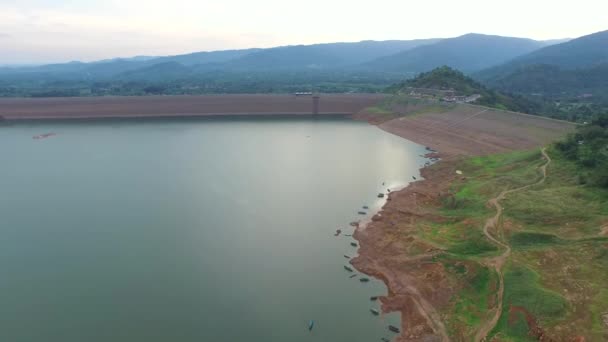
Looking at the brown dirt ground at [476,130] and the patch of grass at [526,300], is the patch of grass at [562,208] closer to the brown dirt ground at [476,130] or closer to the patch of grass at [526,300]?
the patch of grass at [526,300]

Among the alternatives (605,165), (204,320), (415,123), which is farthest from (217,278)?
(415,123)

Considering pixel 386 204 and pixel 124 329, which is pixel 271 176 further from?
pixel 124 329

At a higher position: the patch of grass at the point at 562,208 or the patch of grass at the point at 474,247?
the patch of grass at the point at 562,208

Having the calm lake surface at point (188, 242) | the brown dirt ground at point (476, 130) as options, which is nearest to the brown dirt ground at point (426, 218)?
the brown dirt ground at point (476, 130)

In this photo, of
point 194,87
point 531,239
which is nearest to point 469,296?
point 531,239

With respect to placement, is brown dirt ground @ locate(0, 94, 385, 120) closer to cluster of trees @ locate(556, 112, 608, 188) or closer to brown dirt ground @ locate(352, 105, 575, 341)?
brown dirt ground @ locate(352, 105, 575, 341)

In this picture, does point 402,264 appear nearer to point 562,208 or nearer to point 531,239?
point 531,239

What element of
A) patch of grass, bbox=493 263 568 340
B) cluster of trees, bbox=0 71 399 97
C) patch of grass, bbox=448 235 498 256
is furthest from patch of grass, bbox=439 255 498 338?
cluster of trees, bbox=0 71 399 97
